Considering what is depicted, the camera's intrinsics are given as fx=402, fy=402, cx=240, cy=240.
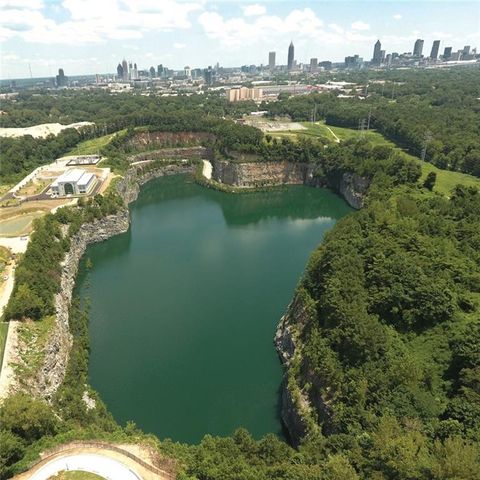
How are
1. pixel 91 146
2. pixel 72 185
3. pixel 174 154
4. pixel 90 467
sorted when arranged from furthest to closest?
1. pixel 91 146
2. pixel 174 154
3. pixel 72 185
4. pixel 90 467

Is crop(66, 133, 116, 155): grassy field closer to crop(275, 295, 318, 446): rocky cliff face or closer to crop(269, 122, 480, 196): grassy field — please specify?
crop(269, 122, 480, 196): grassy field

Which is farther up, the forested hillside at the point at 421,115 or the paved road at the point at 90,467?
the forested hillside at the point at 421,115

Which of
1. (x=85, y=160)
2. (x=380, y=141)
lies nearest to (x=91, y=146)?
(x=85, y=160)

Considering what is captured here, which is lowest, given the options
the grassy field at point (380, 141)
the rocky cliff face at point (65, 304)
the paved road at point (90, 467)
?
the rocky cliff face at point (65, 304)

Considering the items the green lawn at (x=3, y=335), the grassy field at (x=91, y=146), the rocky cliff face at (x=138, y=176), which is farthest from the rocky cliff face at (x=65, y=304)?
the grassy field at (x=91, y=146)

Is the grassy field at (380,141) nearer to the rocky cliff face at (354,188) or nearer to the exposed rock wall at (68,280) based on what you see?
the rocky cliff face at (354,188)

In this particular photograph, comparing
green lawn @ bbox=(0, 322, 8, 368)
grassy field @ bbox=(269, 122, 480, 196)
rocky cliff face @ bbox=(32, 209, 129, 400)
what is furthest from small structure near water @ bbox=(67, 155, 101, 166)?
green lawn @ bbox=(0, 322, 8, 368)

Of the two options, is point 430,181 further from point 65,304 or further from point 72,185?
point 72,185
